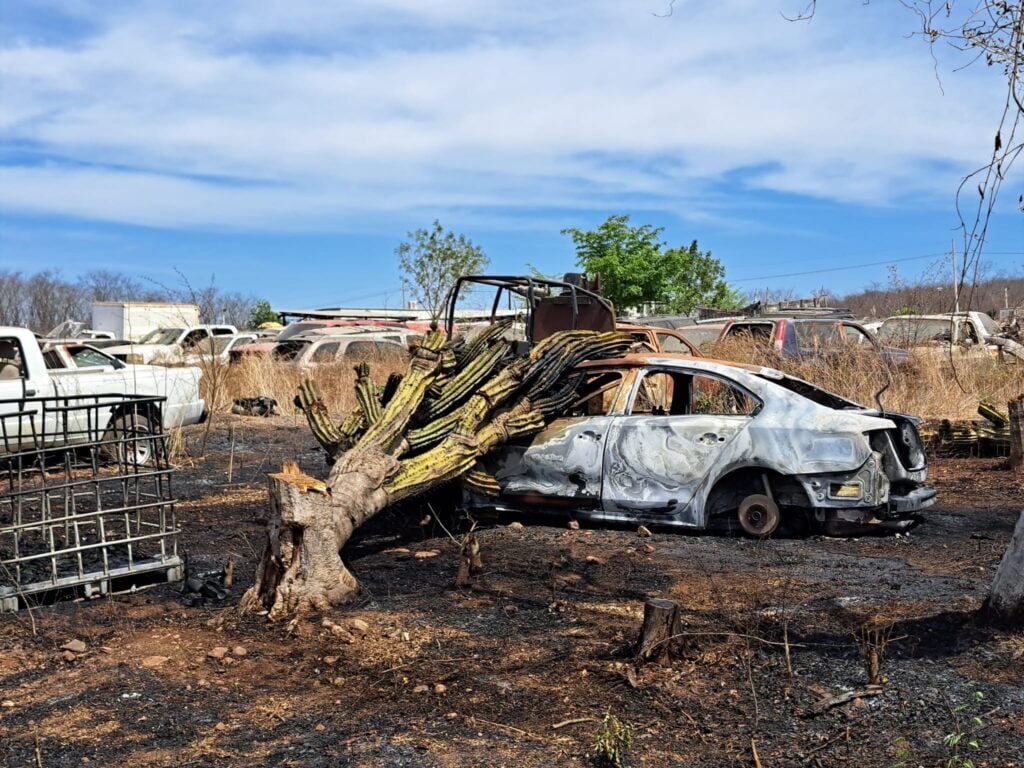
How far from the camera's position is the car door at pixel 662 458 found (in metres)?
7.77

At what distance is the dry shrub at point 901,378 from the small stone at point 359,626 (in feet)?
31.9

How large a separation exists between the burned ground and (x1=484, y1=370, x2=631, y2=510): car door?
1014 mm

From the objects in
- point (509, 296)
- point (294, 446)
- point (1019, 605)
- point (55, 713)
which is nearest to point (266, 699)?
point (55, 713)

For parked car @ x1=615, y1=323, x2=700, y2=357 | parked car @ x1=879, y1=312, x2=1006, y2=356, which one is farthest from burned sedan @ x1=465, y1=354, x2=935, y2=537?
parked car @ x1=879, y1=312, x2=1006, y2=356

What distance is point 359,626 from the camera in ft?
17.8

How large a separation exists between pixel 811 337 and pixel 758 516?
807 cm

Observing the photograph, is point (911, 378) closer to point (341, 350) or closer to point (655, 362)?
point (655, 362)

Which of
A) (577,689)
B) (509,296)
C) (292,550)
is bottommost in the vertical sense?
(577,689)

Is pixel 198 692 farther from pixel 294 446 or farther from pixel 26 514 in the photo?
pixel 294 446

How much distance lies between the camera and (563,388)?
8711 mm

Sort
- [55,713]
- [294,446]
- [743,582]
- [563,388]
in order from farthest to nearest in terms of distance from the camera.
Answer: [294,446] → [563,388] → [743,582] → [55,713]

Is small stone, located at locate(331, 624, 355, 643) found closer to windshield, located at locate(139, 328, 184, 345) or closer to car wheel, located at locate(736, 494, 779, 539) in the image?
car wheel, located at locate(736, 494, 779, 539)

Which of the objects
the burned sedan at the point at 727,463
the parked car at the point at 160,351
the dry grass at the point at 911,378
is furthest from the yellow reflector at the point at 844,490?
the parked car at the point at 160,351

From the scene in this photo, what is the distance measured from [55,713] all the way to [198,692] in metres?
0.60
